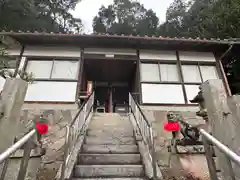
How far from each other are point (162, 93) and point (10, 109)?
6182 millimetres

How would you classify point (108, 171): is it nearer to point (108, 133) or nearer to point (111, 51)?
point (108, 133)

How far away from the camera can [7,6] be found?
1443 cm

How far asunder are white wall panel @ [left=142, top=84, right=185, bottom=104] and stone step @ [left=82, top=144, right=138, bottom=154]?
320 centimetres

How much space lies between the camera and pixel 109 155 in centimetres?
430

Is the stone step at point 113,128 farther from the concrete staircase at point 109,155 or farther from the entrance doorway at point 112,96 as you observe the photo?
the entrance doorway at point 112,96

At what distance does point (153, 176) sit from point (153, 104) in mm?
4432

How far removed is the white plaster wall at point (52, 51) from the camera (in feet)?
27.5

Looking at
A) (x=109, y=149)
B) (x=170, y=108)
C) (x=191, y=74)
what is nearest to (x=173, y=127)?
(x=109, y=149)

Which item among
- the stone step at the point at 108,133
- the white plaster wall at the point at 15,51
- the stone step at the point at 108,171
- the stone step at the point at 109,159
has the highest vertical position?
the white plaster wall at the point at 15,51

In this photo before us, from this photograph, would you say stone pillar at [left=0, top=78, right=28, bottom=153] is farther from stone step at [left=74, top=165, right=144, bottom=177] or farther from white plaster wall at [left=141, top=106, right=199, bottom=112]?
white plaster wall at [left=141, top=106, right=199, bottom=112]

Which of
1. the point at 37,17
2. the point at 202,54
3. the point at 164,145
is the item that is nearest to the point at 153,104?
the point at 164,145

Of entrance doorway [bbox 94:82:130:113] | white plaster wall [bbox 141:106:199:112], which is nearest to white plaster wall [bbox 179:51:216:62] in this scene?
white plaster wall [bbox 141:106:199:112]

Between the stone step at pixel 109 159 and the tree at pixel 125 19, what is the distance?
55.0 ft

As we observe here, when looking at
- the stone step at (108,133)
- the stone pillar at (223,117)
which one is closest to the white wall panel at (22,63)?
the stone step at (108,133)
